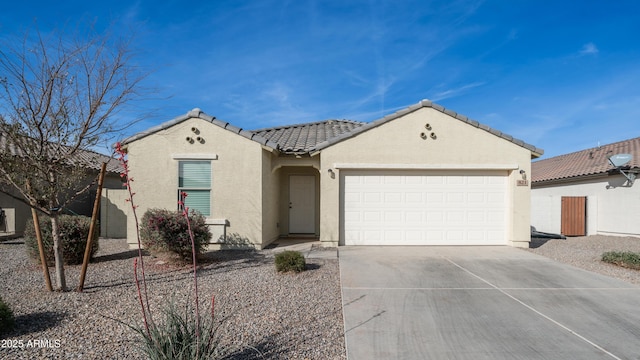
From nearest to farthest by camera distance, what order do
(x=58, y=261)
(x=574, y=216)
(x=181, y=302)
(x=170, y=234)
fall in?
1. (x=181, y=302)
2. (x=58, y=261)
3. (x=170, y=234)
4. (x=574, y=216)

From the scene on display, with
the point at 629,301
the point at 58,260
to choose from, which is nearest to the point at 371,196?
the point at 629,301

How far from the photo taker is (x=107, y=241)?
11.4m

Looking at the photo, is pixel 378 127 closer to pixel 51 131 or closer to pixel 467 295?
pixel 467 295

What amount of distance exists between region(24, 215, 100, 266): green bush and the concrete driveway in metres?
6.15

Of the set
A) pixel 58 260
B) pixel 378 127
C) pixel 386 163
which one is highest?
pixel 378 127

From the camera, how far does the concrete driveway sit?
3795 millimetres

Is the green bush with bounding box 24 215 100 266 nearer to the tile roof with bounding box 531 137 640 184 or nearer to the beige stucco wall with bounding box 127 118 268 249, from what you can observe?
the beige stucco wall with bounding box 127 118 268 249

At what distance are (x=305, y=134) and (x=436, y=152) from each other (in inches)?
200

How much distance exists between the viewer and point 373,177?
10.1m

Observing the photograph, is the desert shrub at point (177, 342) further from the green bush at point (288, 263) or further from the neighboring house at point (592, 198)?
the neighboring house at point (592, 198)

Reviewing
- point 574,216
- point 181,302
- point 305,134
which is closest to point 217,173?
point 305,134

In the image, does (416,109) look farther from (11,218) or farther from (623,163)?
(11,218)

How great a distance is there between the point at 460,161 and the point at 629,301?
17.3 feet

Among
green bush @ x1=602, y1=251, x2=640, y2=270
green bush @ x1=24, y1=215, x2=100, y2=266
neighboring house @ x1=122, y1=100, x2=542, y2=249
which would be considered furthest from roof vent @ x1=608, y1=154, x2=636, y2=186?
green bush @ x1=24, y1=215, x2=100, y2=266
